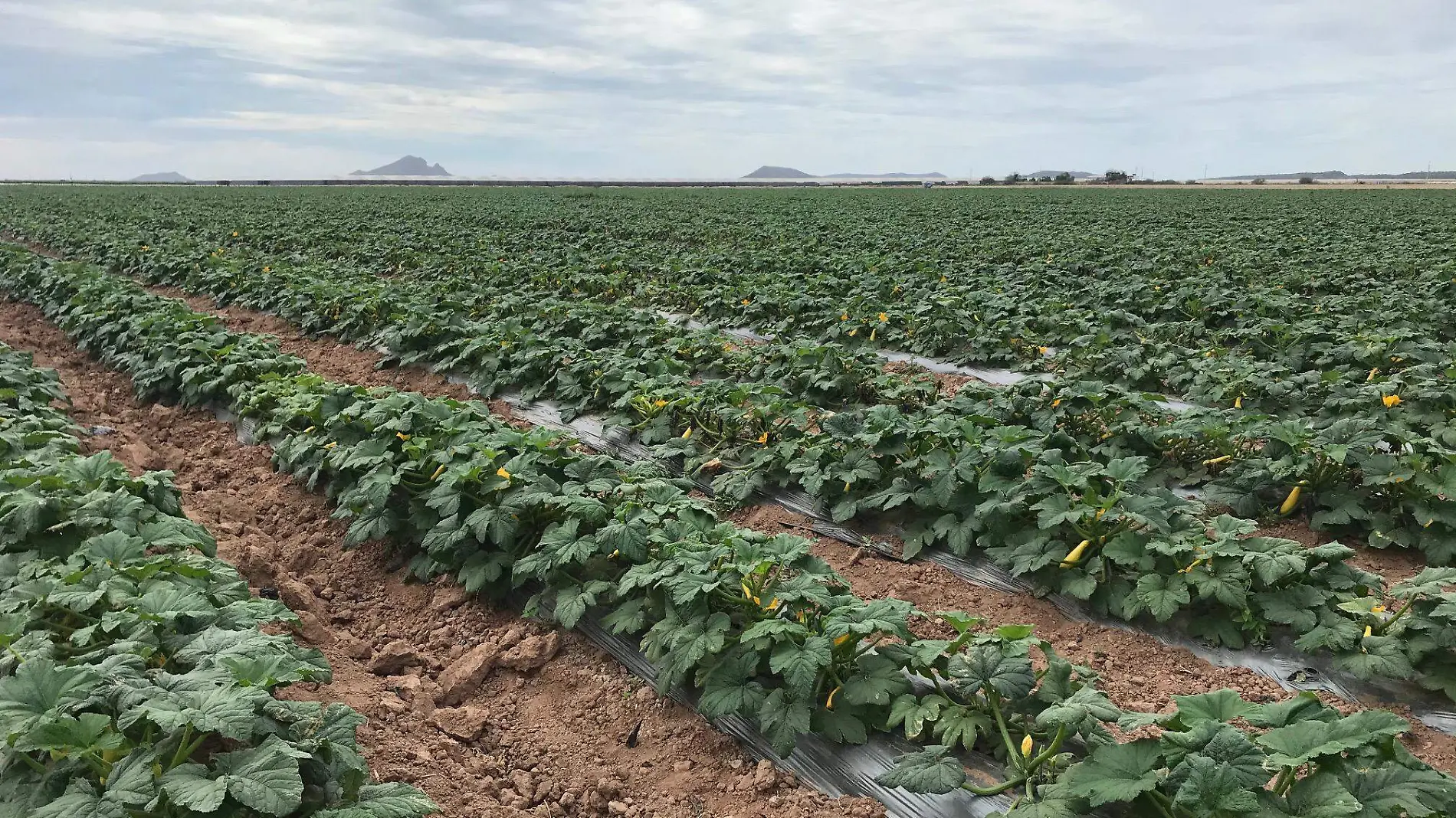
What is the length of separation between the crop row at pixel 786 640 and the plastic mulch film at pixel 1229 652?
473mm

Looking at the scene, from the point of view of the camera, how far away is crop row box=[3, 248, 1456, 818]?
2.14 metres

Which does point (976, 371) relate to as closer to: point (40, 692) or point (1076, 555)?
point (1076, 555)

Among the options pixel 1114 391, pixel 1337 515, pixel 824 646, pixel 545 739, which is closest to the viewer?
pixel 824 646

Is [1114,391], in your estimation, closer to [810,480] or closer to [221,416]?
[810,480]

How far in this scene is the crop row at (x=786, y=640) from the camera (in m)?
2.14

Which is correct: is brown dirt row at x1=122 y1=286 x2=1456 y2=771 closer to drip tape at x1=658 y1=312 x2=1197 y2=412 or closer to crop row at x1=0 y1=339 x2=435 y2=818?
crop row at x1=0 y1=339 x2=435 y2=818

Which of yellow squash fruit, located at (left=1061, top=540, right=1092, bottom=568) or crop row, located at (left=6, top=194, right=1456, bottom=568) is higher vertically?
crop row, located at (left=6, top=194, right=1456, bottom=568)

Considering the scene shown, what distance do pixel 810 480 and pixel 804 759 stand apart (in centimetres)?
202

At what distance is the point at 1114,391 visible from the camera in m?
5.45

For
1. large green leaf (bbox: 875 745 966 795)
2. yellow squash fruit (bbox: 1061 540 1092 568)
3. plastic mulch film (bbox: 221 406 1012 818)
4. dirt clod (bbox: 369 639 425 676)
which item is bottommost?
dirt clod (bbox: 369 639 425 676)

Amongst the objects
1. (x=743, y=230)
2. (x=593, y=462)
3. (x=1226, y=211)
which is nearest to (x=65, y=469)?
(x=593, y=462)

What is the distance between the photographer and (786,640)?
2889 millimetres

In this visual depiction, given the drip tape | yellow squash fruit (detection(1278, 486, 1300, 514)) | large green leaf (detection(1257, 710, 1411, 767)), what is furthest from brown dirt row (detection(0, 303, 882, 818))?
the drip tape

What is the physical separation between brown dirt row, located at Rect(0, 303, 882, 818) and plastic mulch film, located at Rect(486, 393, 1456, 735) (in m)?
1.68
